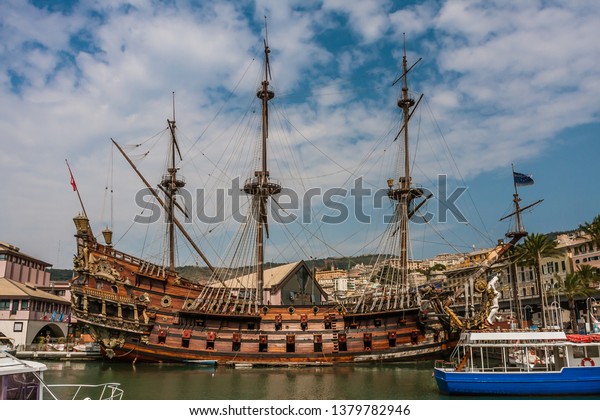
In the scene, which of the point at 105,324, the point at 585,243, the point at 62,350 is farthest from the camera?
the point at 585,243

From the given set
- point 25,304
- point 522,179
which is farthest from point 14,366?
point 25,304

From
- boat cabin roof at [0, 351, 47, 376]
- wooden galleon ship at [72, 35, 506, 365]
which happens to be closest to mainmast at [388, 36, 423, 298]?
wooden galleon ship at [72, 35, 506, 365]

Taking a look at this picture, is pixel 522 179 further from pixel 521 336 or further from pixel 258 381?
pixel 258 381

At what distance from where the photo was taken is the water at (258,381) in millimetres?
23000

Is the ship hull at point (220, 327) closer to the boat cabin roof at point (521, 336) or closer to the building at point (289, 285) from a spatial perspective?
the boat cabin roof at point (521, 336)

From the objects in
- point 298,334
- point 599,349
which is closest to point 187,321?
point 298,334

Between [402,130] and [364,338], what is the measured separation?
70.4ft

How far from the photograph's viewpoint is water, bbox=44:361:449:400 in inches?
906

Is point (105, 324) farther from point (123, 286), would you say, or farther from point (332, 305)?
point (332, 305)

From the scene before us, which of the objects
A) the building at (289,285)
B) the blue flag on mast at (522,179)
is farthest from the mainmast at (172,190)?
the blue flag on mast at (522,179)

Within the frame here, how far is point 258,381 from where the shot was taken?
28.8 meters

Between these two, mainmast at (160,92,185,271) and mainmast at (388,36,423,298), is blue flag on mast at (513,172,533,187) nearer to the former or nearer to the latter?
mainmast at (388,36,423,298)

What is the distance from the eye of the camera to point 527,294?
76.2 metres

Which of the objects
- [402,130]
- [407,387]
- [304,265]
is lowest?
[407,387]
